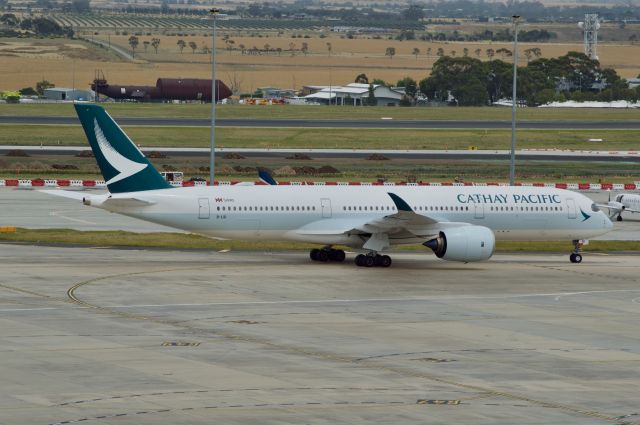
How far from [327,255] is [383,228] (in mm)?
3464

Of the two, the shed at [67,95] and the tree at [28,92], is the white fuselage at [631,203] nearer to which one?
the shed at [67,95]

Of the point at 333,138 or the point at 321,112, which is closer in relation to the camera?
the point at 333,138

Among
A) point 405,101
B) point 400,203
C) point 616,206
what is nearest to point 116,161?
point 400,203

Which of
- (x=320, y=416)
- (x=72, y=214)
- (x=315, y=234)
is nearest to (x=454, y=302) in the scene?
(x=315, y=234)

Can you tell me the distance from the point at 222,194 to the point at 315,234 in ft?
14.2

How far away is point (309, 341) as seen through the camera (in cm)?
3731

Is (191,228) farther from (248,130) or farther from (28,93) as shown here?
(28,93)

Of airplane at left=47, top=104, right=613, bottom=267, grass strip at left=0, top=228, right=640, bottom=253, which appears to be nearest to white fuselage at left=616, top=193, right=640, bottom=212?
grass strip at left=0, top=228, right=640, bottom=253

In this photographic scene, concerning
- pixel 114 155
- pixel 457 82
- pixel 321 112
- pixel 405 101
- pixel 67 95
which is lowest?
pixel 114 155

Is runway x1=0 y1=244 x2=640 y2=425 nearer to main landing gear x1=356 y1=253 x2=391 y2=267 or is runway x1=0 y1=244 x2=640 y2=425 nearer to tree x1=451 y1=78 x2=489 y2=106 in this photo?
main landing gear x1=356 y1=253 x2=391 y2=267

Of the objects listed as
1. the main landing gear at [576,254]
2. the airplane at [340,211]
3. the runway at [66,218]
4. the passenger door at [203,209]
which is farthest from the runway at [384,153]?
the passenger door at [203,209]

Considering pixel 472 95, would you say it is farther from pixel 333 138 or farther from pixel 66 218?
pixel 66 218

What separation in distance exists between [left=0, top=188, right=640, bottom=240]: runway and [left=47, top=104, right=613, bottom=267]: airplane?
1172 centimetres

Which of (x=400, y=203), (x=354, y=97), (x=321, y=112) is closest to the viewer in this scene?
Result: (x=400, y=203)
